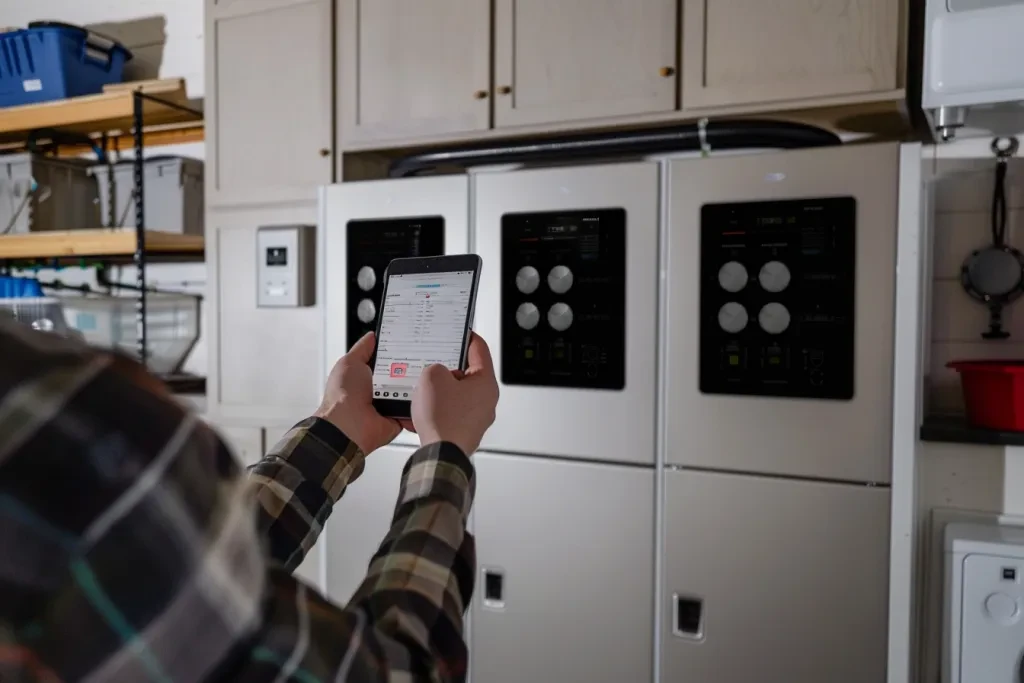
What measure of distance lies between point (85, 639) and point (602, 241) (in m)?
1.45

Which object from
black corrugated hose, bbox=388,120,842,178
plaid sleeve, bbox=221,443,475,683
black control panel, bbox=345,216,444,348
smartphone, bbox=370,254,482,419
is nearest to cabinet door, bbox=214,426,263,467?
black control panel, bbox=345,216,444,348

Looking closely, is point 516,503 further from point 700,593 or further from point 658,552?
point 700,593

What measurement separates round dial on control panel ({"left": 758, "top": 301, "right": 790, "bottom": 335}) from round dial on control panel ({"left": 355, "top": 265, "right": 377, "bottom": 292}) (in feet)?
3.15

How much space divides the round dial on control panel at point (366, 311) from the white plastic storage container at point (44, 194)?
1.42 metres

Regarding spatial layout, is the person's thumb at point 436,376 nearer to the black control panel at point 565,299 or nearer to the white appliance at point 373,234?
the black control panel at point 565,299

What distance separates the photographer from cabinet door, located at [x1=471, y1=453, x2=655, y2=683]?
5.56 ft

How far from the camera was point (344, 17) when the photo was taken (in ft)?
6.98

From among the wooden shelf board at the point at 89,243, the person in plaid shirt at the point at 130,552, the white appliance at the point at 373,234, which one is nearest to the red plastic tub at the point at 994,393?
the white appliance at the point at 373,234

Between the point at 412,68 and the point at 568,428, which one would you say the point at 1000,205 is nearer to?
the point at 568,428

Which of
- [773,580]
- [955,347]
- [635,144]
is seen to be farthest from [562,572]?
[955,347]

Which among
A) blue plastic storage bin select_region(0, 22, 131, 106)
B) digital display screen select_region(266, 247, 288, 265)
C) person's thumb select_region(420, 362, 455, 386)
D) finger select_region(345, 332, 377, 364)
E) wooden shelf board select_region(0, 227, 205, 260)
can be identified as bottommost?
person's thumb select_region(420, 362, 455, 386)

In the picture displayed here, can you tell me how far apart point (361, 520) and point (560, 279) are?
833 mm

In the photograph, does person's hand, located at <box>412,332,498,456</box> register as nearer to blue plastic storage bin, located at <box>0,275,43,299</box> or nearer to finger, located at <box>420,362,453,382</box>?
finger, located at <box>420,362,453,382</box>

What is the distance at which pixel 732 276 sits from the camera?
161cm
